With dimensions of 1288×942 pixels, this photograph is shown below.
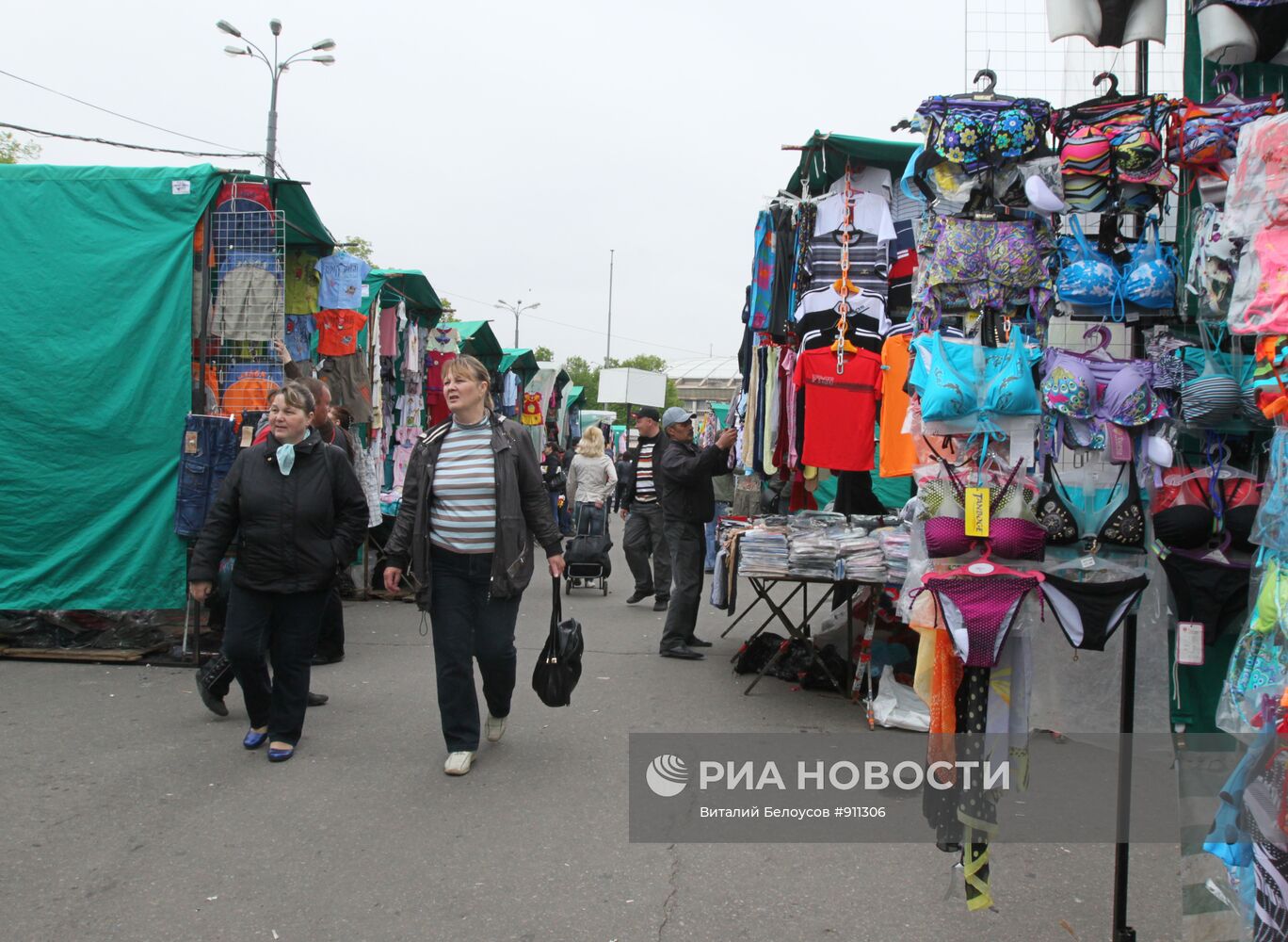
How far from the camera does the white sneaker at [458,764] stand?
511 centimetres

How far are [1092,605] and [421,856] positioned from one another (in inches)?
107

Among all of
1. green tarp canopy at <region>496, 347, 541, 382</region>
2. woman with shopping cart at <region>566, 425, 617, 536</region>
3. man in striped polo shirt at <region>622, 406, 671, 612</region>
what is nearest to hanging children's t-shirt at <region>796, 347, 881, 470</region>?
man in striped polo shirt at <region>622, 406, 671, 612</region>

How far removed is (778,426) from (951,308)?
8.56 feet

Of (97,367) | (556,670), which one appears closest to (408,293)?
(97,367)

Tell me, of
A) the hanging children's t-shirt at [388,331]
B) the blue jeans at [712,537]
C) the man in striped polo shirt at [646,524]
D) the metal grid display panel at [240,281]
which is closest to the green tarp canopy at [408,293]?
the hanging children's t-shirt at [388,331]

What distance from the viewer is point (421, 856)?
4.13 meters

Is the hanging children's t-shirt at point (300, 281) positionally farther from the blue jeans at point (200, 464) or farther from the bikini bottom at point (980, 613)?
the bikini bottom at point (980, 613)

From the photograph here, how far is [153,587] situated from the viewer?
754 cm

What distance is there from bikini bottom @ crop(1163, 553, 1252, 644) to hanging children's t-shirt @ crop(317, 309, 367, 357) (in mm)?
6861

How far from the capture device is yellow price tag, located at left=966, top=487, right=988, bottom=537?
3660 mm

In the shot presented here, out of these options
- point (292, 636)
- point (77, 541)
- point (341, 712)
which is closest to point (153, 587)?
point (77, 541)

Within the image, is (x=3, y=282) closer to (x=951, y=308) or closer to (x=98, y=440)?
(x=98, y=440)

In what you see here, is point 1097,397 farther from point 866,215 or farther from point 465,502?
point 465,502

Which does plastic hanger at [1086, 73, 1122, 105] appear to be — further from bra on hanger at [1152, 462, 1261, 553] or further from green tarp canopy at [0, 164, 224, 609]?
green tarp canopy at [0, 164, 224, 609]
